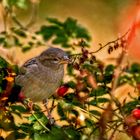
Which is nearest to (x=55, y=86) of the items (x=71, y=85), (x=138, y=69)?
(x=71, y=85)

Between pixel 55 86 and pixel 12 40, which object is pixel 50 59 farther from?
pixel 12 40

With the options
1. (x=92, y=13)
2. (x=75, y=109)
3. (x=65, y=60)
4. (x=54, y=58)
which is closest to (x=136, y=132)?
(x=75, y=109)

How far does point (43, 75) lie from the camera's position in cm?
326

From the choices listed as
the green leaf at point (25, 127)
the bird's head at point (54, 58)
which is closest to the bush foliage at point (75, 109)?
the green leaf at point (25, 127)

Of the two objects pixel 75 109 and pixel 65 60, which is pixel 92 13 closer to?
pixel 65 60

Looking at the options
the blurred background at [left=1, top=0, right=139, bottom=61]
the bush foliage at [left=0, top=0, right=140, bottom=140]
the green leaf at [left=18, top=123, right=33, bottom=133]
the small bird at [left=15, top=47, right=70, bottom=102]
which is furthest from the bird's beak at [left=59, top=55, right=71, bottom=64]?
the blurred background at [left=1, top=0, right=139, bottom=61]

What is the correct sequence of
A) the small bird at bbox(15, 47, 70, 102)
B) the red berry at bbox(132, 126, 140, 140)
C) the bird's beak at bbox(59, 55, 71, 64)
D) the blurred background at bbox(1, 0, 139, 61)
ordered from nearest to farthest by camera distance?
1. the red berry at bbox(132, 126, 140, 140)
2. the bird's beak at bbox(59, 55, 71, 64)
3. the small bird at bbox(15, 47, 70, 102)
4. the blurred background at bbox(1, 0, 139, 61)

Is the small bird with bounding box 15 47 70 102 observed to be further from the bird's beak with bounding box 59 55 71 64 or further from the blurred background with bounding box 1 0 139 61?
the blurred background with bounding box 1 0 139 61

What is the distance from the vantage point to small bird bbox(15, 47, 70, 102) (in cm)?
302

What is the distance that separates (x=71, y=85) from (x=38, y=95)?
36cm

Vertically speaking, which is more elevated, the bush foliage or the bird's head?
the bird's head

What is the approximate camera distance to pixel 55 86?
3.12 meters

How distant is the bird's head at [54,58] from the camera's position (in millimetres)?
3059

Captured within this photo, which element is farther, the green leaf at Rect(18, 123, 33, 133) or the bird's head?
the bird's head
